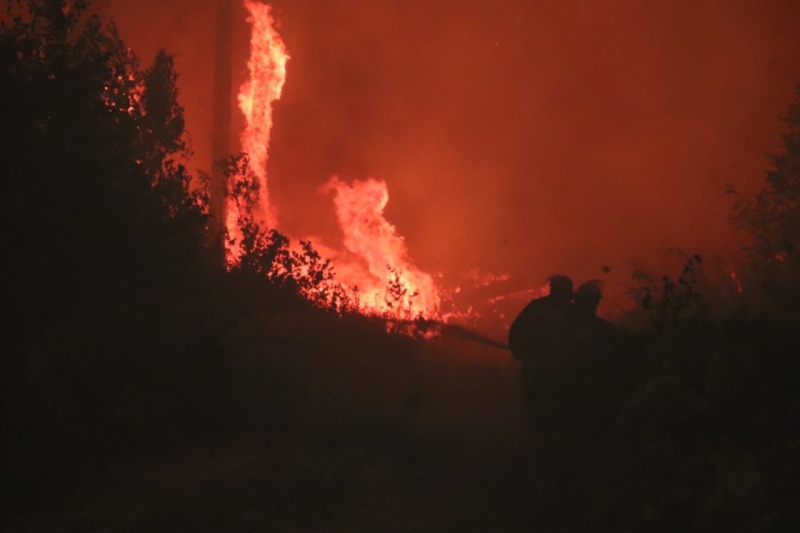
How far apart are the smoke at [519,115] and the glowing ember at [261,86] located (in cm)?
398

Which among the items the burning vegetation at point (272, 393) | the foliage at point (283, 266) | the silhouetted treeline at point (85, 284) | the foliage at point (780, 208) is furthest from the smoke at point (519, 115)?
the silhouetted treeline at point (85, 284)

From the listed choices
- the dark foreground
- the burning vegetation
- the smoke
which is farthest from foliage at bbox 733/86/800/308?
the dark foreground

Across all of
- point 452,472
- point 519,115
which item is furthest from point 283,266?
point 519,115

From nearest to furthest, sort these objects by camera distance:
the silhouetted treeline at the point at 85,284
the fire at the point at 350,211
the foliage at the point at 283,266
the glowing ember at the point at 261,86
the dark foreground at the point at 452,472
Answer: the dark foreground at the point at 452,472 < the silhouetted treeline at the point at 85,284 < the foliage at the point at 283,266 < the fire at the point at 350,211 < the glowing ember at the point at 261,86

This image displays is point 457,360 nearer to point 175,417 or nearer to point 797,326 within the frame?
point 175,417

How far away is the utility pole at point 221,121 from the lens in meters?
19.0

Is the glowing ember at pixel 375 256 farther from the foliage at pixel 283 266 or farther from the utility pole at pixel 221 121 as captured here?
the utility pole at pixel 221 121

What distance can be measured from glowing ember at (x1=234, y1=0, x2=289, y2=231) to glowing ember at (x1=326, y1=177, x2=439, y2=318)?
9.39ft

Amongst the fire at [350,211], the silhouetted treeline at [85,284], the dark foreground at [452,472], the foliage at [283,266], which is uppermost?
the fire at [350,211]

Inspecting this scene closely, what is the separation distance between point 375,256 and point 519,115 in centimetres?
1358

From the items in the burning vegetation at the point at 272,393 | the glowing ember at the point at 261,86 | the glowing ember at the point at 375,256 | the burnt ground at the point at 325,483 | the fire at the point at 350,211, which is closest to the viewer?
the burning vegetation at the point at 272,393

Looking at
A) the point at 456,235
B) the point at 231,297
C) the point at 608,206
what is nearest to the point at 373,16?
the point at 456,235

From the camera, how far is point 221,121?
73.3 feet

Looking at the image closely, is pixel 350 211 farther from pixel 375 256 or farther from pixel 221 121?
pixel 221 121
